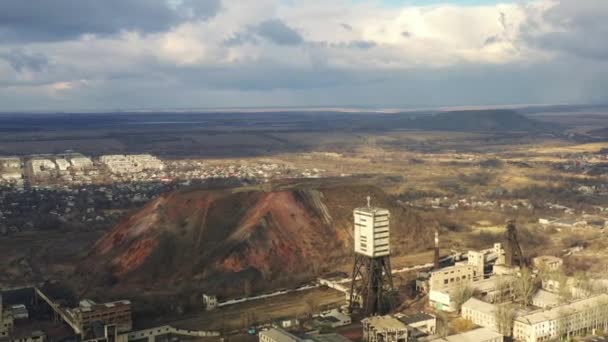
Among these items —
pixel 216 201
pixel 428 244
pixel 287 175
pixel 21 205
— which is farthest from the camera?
pixel 287 175

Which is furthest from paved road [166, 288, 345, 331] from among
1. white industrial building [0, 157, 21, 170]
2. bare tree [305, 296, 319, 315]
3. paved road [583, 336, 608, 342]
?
white industrial building [0, 157, 21, 170]

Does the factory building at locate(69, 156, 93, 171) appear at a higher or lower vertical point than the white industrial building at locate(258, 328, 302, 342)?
lower

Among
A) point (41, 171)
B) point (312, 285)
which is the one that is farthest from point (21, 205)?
point (312, 285)

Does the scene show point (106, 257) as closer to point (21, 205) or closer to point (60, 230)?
point (60, 230)


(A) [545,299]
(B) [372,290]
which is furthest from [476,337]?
(A) [545,299]

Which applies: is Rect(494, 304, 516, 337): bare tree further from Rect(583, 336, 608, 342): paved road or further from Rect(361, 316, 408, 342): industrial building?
Rect(361, 316, 408, 342): industrial building
